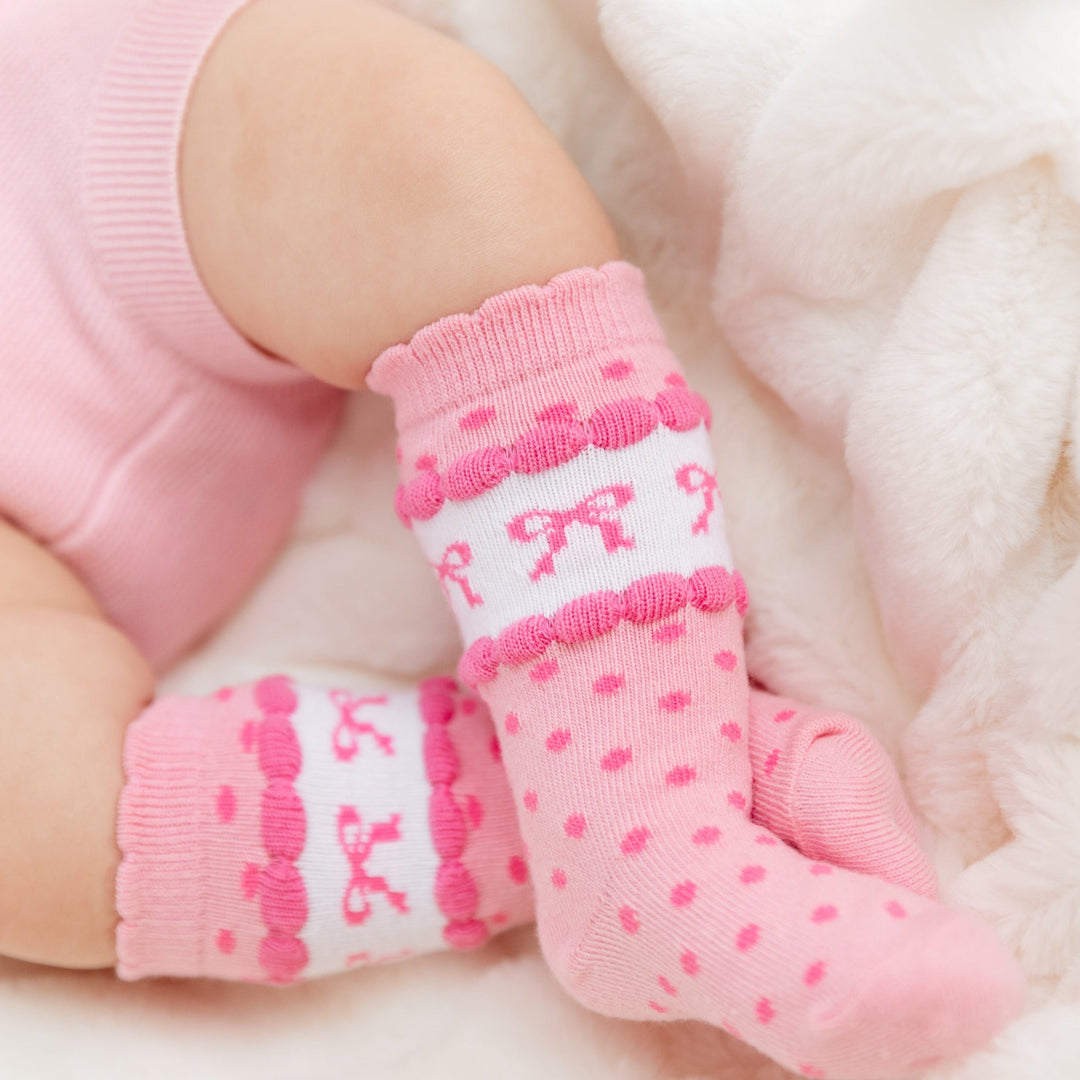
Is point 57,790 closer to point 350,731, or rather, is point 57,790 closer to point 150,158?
point 350,731

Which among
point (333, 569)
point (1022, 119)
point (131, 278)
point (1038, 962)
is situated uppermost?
point (1022, 119)

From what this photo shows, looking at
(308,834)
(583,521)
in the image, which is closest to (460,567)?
(583,521)

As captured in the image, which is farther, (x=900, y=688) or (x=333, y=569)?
(x=333, y=569)

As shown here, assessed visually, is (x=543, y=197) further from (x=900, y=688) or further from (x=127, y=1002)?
(x=127, y=1002)

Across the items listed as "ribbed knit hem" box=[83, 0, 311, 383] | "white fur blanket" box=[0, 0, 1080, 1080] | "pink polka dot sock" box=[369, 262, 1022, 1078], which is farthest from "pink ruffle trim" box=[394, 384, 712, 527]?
"ribbed knit hem" box=[83, 0, 311, 383]

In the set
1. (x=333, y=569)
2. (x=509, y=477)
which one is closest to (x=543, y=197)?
(x=509, y=477)

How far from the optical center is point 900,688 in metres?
0.70

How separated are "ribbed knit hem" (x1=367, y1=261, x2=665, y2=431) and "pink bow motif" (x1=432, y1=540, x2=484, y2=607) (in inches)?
3.2

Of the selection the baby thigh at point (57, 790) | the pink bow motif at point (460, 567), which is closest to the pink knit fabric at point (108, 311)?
the baby thigh at point (57, 790)

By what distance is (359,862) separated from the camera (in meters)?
0.69

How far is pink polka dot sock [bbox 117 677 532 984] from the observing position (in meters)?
0.68

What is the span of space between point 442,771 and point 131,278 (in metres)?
0.39

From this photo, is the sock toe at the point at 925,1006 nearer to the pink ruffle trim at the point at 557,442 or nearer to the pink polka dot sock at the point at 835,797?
the pink polka dot sock at the point at 835,797

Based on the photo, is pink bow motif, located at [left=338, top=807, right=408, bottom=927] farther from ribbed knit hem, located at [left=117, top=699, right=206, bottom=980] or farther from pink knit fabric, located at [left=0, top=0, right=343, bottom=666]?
pink knit fabric, located at [left=0, top=0, right=343, bottom=666]
